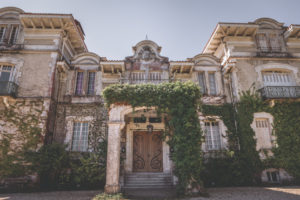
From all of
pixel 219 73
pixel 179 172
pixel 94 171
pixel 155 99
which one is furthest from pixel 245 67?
pixel 94 171

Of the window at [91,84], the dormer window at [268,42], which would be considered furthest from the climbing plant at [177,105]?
the dormer window at [268,42]

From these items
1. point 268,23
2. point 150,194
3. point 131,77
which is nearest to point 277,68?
point 268,23

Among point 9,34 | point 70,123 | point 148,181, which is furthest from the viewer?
point 9,34

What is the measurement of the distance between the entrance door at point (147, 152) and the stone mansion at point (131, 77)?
6 centimetres

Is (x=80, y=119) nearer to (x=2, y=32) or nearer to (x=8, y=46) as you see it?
(x=8, y=46)

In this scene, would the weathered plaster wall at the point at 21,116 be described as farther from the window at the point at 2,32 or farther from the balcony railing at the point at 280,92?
the balcony railing at the point at 280,92

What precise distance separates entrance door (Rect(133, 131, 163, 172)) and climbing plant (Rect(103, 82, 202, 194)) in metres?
3.33

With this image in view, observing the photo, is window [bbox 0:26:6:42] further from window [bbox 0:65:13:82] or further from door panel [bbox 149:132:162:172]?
door panel [bbox 149:132:162:172]

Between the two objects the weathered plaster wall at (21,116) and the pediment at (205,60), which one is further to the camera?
the pediment at (205,60)

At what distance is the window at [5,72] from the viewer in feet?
37.5

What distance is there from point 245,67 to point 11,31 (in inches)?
610

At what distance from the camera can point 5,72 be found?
11.6 m

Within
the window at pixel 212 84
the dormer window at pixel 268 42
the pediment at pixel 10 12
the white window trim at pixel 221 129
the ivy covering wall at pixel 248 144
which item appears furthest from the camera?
the dormer window at pixel 268 42

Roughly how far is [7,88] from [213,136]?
1225 cm
